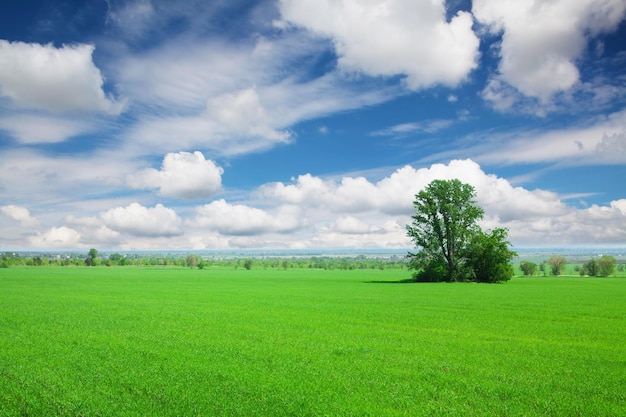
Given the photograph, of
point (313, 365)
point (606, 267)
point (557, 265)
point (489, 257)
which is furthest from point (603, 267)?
point (313, 365)

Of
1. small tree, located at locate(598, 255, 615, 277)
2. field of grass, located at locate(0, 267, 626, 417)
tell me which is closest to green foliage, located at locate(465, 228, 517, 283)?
field of grass, located at locate(0, 267, 626, 417)

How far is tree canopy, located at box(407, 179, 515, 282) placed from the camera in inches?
2702

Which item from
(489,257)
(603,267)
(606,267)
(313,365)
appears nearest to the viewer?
(313,365)

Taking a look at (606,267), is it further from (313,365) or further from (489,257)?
(313,365)

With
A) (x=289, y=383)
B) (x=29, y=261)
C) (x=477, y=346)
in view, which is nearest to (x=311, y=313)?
(x=477, y=346)

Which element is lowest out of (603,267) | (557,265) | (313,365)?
(603,267)

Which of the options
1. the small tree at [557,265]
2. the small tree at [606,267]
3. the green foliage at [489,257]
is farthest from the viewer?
the small tree at [557,265]

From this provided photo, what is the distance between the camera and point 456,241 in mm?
70062

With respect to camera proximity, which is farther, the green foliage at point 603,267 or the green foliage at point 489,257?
the green foliage at point 603,267

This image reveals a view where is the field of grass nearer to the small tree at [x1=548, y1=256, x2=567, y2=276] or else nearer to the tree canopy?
the tree canopy

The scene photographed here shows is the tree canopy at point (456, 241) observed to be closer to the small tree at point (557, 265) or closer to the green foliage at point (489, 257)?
the green foliage at point (489, 257)

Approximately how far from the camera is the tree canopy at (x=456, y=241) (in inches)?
2702

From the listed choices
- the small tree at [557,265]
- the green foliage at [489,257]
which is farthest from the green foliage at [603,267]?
the green foliage at [489,257]

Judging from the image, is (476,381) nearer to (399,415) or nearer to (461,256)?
(399,415)
